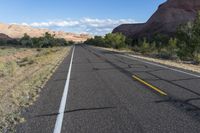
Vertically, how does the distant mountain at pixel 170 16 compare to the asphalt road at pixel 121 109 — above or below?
above

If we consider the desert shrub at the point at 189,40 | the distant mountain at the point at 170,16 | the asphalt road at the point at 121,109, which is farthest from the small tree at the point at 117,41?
the asphalt road at the point at 121,109

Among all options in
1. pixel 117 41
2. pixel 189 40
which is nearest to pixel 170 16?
pixel 117 41

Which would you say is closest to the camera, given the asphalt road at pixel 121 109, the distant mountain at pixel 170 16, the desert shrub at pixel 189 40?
the asphalt road at pixel 121 109

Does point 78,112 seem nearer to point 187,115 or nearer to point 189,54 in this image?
point 187,115

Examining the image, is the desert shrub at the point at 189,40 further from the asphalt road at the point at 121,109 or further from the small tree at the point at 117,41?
the small tree at the point at 117,41

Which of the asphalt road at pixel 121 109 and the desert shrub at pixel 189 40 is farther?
the desert shrub at pixel 189 40

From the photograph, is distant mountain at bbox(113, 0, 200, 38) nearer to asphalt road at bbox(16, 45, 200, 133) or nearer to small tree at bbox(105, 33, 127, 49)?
small tree at bbox(105, 33, 127, 49)

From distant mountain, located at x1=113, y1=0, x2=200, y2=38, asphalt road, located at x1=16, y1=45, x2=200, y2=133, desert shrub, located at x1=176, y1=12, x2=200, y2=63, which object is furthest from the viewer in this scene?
distant mountain, located at x1=113, y1=0, x2=200, y2=38

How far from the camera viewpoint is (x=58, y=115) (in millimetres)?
8078

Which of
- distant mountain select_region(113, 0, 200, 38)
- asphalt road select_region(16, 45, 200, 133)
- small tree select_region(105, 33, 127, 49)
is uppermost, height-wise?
distant mountain select_region(113, 0, 200, 38)

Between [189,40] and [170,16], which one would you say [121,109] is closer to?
[189,40]

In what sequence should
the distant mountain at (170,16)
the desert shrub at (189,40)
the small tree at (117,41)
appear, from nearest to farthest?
1. the desert shrub at (189,40)
2. the small tree at (117,41)
3. the distant mountain at (170,16)

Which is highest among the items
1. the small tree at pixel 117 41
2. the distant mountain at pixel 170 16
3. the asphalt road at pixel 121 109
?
the distant mountain at pixel 170 16

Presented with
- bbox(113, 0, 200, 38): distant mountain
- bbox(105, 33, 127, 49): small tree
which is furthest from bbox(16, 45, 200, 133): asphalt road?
bbox(113, 0, 200, 38): distant mountain
